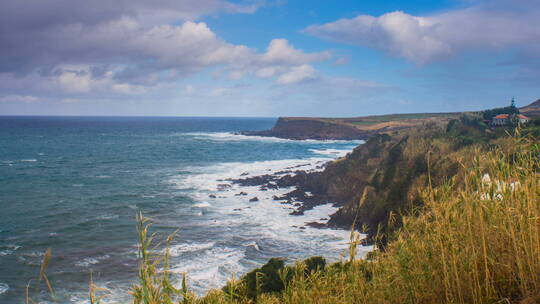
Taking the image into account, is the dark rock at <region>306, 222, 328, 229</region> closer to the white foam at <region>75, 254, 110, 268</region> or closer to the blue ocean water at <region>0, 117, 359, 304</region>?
the blue ocean water at <region>0, 117, 359, 304</region>

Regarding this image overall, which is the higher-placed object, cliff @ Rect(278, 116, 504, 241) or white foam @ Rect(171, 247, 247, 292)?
cliff @ Rect(278, 116, 504, 241)

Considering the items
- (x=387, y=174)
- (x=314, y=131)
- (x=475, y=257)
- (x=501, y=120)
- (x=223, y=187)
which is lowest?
(x=223, y=187)

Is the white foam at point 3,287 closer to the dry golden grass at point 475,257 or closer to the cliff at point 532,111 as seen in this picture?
the dry golden grass at point 475,257

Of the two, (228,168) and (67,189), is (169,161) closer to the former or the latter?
(228,168)

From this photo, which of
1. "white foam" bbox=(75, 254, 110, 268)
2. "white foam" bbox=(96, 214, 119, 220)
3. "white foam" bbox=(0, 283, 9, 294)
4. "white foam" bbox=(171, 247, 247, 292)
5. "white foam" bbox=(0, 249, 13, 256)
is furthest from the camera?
"white foam" bbox=(96, 214, 119, 220)

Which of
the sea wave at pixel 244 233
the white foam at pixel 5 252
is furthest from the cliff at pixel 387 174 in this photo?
the white foam at pixel 5 252

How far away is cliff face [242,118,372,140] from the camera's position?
113625 millimetres

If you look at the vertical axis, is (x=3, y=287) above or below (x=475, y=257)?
below

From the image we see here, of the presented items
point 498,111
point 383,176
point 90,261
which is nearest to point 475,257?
point 90,261

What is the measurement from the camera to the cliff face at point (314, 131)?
113625mm

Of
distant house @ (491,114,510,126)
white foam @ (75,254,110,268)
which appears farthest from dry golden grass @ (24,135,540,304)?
distant house @ (491,114,510,126)

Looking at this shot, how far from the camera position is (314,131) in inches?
4764

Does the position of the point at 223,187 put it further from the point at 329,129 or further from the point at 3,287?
the point at 329,129

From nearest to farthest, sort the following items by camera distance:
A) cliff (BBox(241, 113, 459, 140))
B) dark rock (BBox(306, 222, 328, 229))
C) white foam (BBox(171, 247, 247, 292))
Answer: white foam (BBox(171, 247, 247, 292)) < dark rock (BBox(306, 222, 328, 229)) < cliff (BBox(241, 113, 459, 140))
